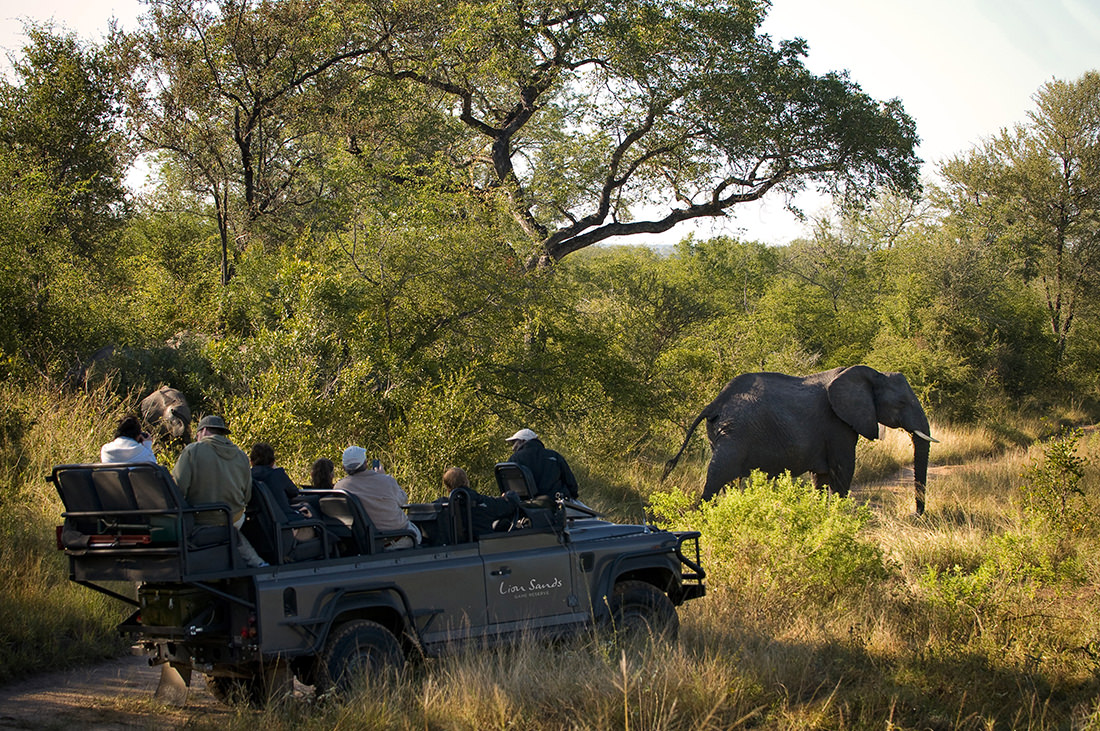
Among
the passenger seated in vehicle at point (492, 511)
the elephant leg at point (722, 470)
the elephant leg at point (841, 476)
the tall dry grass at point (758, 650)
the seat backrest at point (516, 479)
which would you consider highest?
the seat backrest at point (516, 479)

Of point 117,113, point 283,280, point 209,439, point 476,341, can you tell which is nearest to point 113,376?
point 283,280

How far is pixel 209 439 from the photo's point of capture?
721 cm

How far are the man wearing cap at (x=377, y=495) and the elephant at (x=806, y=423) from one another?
9218 millimetres

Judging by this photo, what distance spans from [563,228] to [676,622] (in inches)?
724

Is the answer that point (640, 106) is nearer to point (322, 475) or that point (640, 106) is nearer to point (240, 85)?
point (240, 85)

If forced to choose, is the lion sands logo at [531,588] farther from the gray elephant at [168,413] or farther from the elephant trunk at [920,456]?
the elephant trunk at [920,456]

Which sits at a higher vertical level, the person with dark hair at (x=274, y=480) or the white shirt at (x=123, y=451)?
the white shirt at (x=123, y=451)

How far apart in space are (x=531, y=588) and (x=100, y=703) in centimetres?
311

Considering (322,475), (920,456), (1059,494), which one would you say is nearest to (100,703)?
(322,475)

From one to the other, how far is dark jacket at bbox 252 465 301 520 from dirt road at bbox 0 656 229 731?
1.38m

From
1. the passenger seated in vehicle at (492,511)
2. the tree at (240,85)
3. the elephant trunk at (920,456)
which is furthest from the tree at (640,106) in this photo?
the passenger seated in vehicle at (492,511)

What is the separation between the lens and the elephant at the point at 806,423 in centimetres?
1645

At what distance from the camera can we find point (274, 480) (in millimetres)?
7680

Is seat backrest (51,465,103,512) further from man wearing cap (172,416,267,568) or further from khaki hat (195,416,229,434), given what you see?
khaki hat (195,416,229,434)
